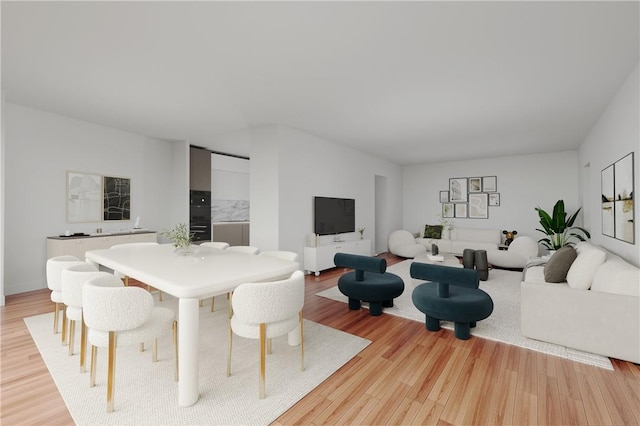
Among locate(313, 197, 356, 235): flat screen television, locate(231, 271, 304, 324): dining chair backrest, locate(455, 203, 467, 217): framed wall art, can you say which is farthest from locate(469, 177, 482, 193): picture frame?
locate(231, 271, 304, 324): dining chair backrest

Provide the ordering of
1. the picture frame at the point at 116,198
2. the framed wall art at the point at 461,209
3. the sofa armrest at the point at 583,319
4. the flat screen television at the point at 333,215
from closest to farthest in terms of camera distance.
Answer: the sofa armrest at the point at 583,319 → the picture frame at the point at 116,198 → the flat screen television at the point at 333,215 → the framed wall art at the point at 461,209

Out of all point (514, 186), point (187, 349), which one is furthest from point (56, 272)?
point (514, 186)

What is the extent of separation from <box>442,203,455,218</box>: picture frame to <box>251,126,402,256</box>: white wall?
3.67 meters

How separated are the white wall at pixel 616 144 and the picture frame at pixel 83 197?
716 centimetres

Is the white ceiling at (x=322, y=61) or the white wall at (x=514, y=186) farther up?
the white ceiling at (x=322, y=61)

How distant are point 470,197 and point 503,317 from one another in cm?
540

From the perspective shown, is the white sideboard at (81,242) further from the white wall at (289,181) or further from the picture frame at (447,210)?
the picture frame at (447,210)

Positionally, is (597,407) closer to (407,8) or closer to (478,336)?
(478,336)

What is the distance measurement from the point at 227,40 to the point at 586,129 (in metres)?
5.95

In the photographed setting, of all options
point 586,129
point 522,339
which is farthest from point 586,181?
point 522,339

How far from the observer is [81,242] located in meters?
4.36

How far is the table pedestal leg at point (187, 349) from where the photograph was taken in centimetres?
178

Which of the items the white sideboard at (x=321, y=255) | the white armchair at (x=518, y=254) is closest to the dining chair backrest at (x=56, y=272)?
the white sideboard at (x=321, y=255)

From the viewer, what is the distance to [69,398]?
1.89 meters
